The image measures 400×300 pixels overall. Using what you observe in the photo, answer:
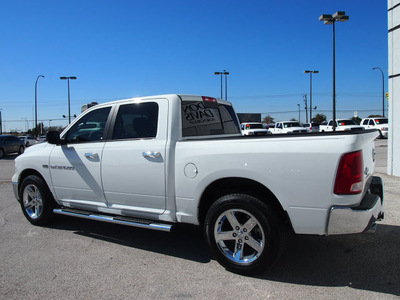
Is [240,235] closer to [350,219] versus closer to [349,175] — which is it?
[350,219]

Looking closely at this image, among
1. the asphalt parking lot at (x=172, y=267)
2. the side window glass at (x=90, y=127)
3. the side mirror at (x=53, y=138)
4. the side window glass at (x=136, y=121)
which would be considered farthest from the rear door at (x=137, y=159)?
the side mirror at (x=53, y=138)

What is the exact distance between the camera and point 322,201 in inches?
114

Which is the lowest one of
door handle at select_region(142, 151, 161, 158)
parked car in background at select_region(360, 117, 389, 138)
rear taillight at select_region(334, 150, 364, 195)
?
rear taillight at select_region(334, 150, 364, 195)

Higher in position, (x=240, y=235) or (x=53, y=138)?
(x=53, y=138)

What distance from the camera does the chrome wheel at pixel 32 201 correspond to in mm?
5125

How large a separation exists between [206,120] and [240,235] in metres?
1.74

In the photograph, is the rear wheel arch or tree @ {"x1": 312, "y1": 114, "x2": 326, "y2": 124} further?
tree @ {"x1": 312, "y1": 114, "x2": 326, "y2": 124}

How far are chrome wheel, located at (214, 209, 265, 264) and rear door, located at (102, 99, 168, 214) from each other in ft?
2.55

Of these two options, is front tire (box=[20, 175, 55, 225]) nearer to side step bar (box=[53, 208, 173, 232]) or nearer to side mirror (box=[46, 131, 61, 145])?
side step bar (box=[53, 208, 173, 232])

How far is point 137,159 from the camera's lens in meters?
3.91

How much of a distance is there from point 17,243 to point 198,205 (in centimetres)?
271

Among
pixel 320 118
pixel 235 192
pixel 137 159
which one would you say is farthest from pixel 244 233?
pixel 320 118

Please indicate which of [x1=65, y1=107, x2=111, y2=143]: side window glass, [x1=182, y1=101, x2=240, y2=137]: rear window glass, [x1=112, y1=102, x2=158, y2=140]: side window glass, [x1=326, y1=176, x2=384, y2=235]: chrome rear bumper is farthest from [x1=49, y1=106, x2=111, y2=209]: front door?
[x1=326, y1=176, x2=384, y2=235]: chrome rear bumper

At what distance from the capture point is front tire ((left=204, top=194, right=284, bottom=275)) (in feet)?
10.3
